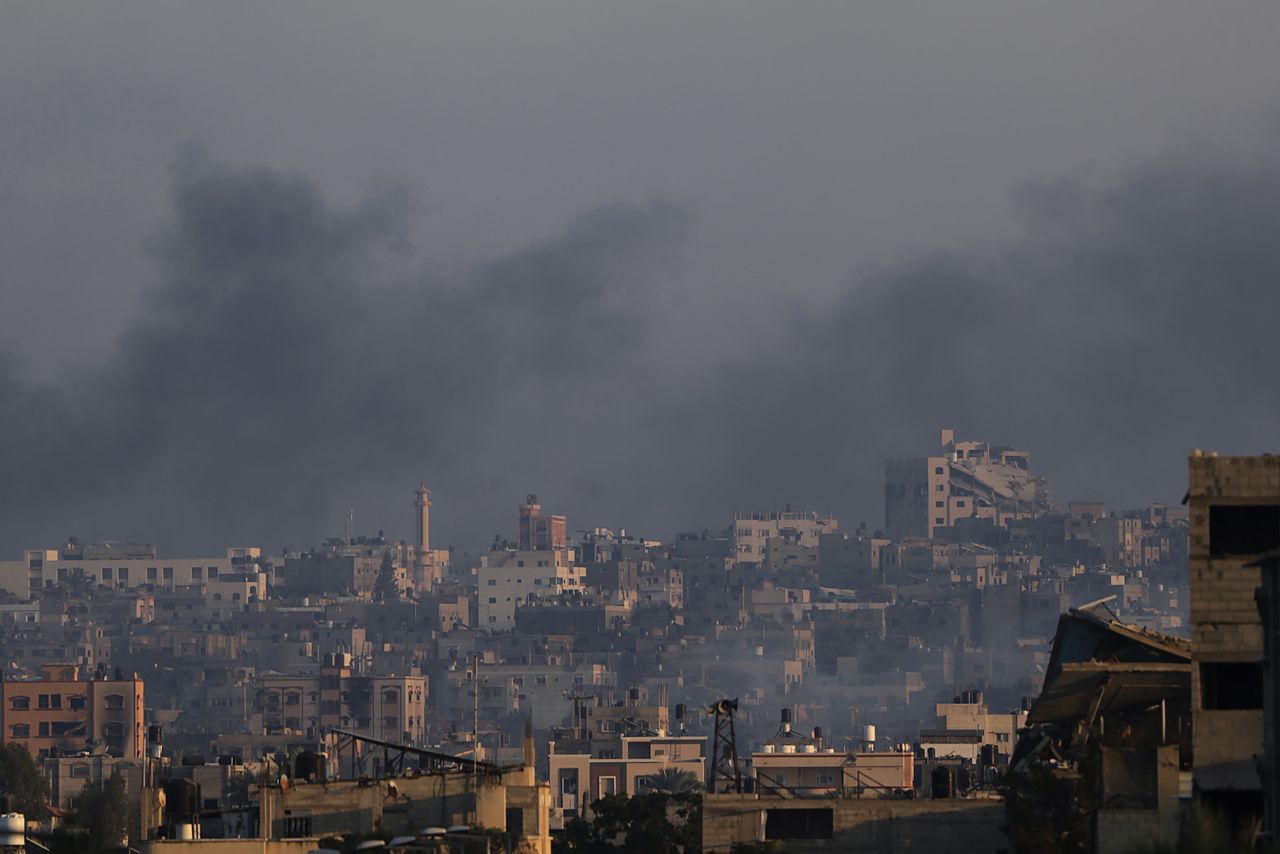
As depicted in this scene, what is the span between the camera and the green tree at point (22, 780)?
507 ft

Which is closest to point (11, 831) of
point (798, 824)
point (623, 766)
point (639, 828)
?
point (798, 824)

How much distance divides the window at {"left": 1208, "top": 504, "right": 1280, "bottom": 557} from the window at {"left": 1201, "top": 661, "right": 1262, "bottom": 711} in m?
1.27

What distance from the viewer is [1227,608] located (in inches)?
1646

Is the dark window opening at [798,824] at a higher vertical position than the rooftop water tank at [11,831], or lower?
lower

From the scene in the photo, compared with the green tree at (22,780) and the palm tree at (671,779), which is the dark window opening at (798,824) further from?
the palm tree at (671,779)

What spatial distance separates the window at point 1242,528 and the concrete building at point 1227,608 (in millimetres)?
11

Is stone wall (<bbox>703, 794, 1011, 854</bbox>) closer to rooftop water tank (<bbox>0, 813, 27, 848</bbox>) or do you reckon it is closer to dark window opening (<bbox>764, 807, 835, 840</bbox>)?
dark window opening (<bbox>764, 807, 835, 840</bbox>)

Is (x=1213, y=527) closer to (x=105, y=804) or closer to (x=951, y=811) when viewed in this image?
(x=951, y=811)

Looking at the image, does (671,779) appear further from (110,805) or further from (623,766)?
(110,805)

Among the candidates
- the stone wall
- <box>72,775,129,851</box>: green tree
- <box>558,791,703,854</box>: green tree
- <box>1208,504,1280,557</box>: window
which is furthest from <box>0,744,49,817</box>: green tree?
<box>1208,504,1280,557</box>: window

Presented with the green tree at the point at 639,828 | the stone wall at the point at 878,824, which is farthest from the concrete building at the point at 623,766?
the stone wall at the point at 878,824

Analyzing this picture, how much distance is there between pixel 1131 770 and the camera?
47031 millimetres

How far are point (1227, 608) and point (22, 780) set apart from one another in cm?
12446

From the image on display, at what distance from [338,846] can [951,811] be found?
1442cm
